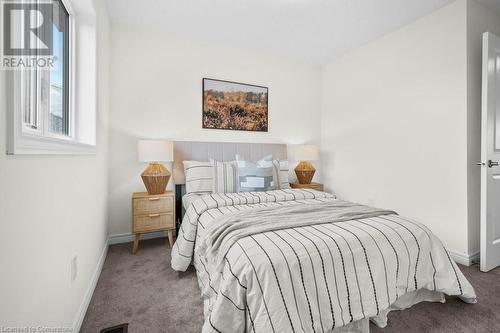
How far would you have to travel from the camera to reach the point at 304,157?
3.47 meters

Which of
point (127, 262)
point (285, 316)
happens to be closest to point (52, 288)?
point (285, 316)

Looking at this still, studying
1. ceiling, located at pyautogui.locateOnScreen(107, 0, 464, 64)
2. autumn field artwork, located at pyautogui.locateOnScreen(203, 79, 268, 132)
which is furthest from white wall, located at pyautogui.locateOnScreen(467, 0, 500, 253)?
autumn field artwork, located at pyautogui.locateOnScreen(203, 79, 268, 132)

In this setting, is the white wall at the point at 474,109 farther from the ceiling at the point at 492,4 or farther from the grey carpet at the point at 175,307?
the grey carpet at the point at 175,307

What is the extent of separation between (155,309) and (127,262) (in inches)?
36.2

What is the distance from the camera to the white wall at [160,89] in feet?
9.23

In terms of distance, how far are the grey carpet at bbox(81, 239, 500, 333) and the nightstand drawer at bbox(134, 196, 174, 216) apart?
1.90ft

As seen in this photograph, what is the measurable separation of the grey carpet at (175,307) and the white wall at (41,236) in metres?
0.27

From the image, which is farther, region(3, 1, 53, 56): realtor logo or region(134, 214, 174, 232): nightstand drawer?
region(134, 214, 174, 232): nightstand drawer

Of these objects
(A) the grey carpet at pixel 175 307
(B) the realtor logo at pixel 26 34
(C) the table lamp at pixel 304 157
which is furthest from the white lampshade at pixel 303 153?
(B) the realtor logo at pixel 26 34

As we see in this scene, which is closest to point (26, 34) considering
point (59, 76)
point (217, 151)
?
point (59, 76)

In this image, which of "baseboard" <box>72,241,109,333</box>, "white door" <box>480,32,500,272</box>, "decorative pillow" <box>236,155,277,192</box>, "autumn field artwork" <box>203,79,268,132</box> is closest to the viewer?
"baseboard" <box>72,241,109,333</box>

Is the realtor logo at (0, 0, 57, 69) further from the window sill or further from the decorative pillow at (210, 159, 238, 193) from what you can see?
the decorative pillow at (210, 159, 238, 193)

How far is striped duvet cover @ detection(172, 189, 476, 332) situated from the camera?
1.13 m

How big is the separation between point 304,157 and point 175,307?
2.55 metres
